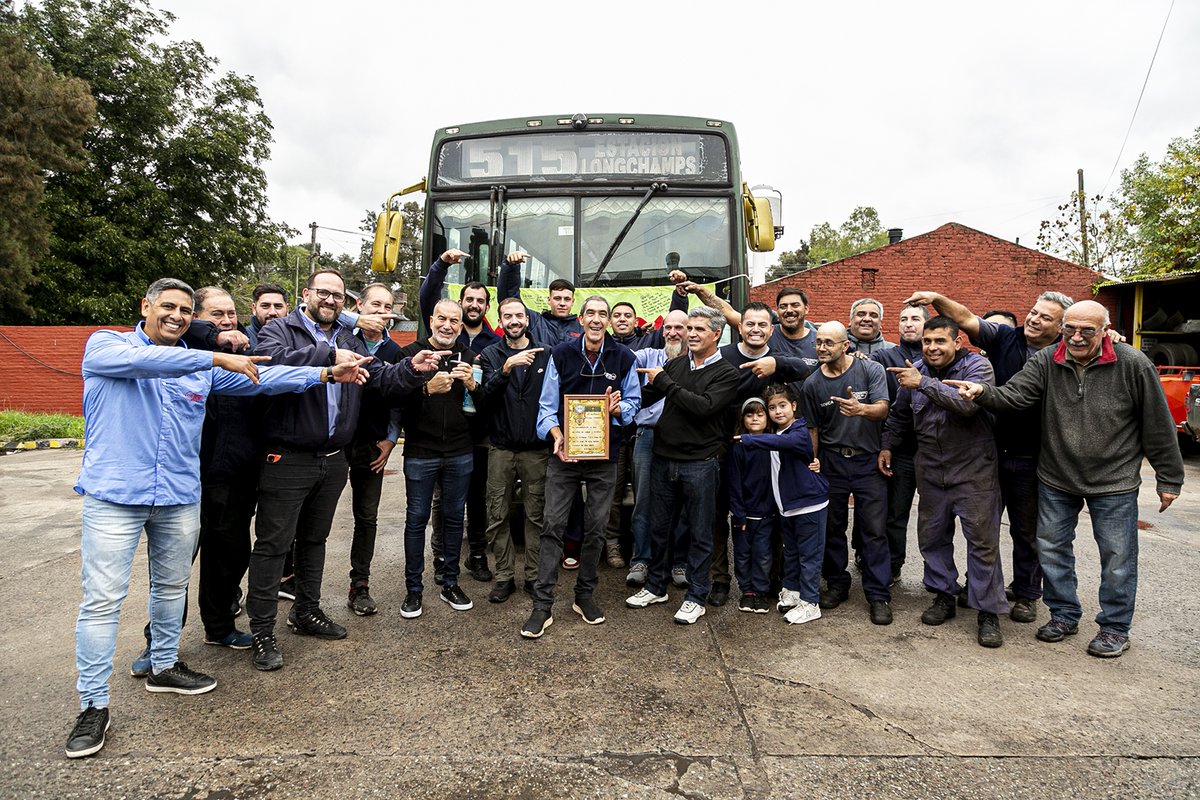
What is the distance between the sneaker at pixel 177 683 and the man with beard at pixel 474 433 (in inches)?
63.7

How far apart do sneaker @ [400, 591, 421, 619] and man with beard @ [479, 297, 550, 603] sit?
0.49 meters

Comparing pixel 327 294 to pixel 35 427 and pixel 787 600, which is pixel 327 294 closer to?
pixel 787 600

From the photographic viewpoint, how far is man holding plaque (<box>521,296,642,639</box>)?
446 centimetres

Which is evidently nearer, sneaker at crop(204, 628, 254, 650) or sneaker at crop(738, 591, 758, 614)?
sneaker at crop(204, 628, 254, 650)

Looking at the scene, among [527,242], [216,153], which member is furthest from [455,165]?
[216,153]

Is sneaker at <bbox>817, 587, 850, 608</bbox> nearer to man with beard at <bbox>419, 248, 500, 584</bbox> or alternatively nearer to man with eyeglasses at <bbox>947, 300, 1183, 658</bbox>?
man with eyeglasses at <bbox>947, 300, 1183, 658</bbox>

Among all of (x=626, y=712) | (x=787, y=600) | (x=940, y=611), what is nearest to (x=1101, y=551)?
(x=940, y=611)

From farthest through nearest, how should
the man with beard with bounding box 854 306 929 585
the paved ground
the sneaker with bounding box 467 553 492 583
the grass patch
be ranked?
the grass patch < the sneaker with bounding box 467 553 492 583 < the man with beard with bounding box 854 306 929 585 < the paved ground

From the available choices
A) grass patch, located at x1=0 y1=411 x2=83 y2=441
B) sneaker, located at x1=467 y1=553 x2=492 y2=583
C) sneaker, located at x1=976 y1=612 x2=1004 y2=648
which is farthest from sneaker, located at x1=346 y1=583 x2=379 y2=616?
grass patch, located at x1=0 y1=411 x2=83 y2=441

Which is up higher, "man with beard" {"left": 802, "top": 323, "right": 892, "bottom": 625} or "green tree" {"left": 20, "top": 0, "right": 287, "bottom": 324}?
"green tree" {"left": 20, "top": 0, "right": 287, "bottom": 324}

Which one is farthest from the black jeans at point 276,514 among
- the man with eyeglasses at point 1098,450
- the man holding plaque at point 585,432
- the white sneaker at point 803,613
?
the man with eyeglasses at point 1098,450

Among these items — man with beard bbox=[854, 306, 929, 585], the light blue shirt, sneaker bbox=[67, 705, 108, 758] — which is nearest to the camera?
sneaker bbox=[67, 705, 108, 758]

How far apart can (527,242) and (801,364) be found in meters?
2.75

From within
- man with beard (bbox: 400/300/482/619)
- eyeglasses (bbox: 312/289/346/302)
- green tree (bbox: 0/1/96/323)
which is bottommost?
man with beard (bbox: 400/300/482/619)
